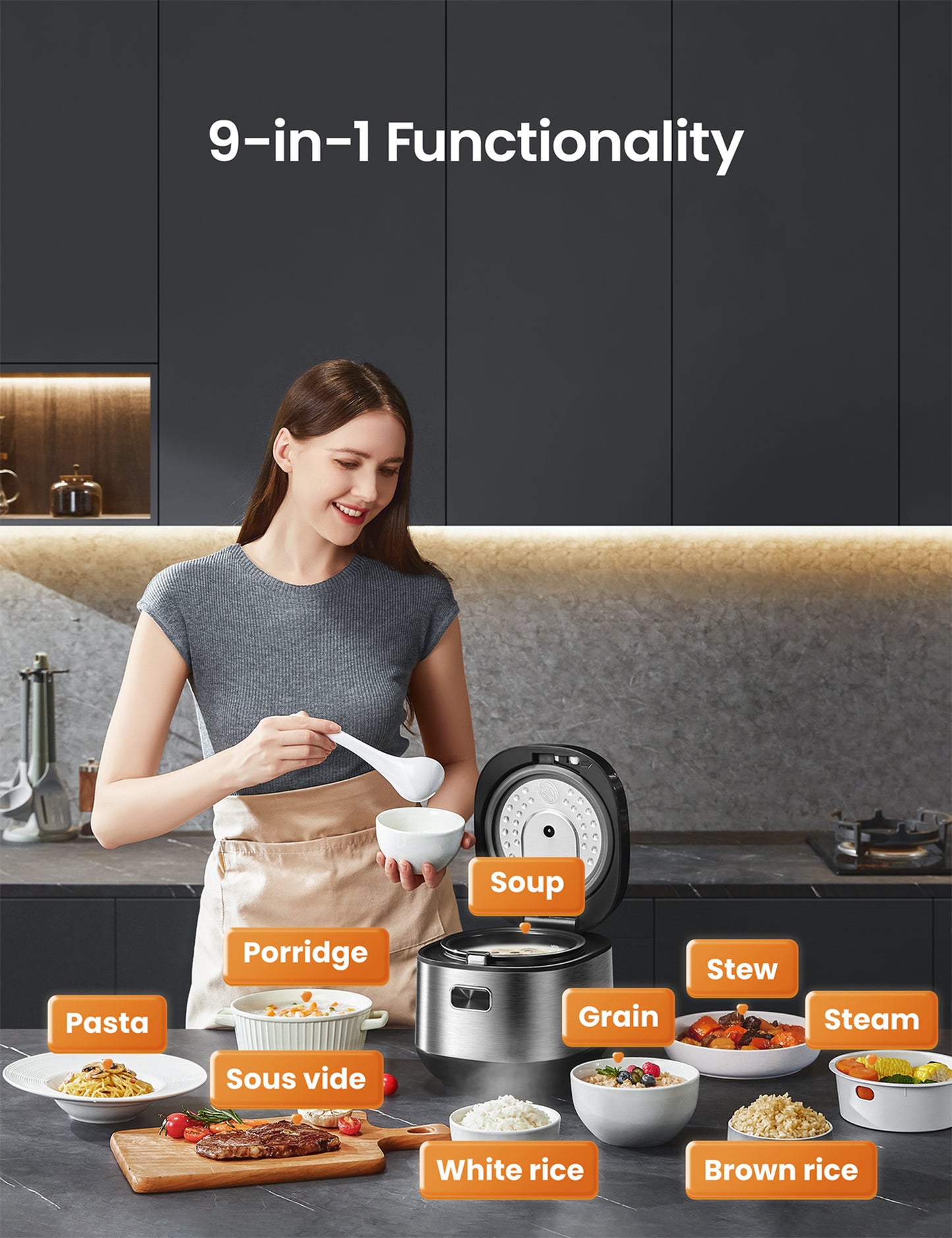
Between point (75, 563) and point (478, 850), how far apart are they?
6.33 feet

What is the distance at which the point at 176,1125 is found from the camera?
1063mm

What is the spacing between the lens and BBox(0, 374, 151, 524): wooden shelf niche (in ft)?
9.25

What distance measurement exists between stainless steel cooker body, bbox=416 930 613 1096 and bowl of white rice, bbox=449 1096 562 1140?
0.08 m

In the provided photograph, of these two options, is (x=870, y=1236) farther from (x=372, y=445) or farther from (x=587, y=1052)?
(x=372, y=445)

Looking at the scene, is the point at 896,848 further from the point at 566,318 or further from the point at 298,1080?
the point at 298,1080

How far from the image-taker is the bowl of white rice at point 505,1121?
3.18ft

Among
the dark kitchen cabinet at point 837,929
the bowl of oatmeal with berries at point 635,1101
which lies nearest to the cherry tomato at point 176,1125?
the bowl of oatmeal with berries at point 635,1101

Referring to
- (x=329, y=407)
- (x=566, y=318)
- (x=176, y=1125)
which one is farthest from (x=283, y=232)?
(x=176, y=1125)

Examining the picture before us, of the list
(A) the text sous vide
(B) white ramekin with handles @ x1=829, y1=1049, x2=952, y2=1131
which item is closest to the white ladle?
(B) white ramekin with handles @ x1=829, y1=1049, x2=952, y2=1131

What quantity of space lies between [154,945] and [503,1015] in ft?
4.65

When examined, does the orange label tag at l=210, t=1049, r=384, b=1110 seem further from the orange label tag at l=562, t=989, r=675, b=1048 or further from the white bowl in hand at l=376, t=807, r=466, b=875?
the white bowl in hand at l=376, t=807, r=466, b=875

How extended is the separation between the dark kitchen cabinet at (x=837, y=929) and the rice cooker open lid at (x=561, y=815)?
121cm

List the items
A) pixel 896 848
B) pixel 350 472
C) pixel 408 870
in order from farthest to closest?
pixel 896 848 < pixel 350 472 < pixel 408 870

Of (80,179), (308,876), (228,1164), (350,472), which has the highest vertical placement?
(80,179)
